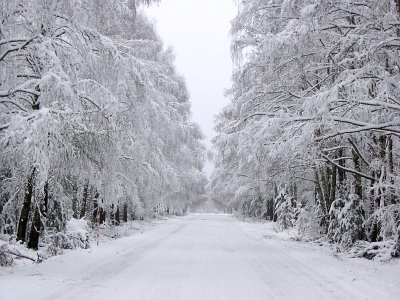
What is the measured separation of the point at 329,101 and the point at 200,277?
458 centimetres

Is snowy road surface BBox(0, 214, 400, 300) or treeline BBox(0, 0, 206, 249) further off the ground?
treeline BBox(0, 0, 206, 249)

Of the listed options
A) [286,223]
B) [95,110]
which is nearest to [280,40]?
[95,110]

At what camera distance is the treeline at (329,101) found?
9.80 m

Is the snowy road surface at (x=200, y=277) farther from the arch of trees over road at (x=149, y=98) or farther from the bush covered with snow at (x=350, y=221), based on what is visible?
the arch of trees over road at (x=149, y=98)

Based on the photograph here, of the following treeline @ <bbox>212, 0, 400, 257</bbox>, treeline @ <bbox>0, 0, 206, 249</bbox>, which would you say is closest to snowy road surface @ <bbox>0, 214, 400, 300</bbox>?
treeline @ <bbox>0, 0, 206, 249</bbox>

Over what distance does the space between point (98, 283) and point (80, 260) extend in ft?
10.4

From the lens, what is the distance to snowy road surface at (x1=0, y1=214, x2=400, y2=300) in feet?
23.7

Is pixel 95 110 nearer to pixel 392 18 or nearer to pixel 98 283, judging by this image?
pixel 98 283

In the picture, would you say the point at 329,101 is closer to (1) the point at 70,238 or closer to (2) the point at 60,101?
(2) the point at 60,101

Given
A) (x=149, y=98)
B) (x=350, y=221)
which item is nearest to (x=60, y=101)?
(x=149, y=98)

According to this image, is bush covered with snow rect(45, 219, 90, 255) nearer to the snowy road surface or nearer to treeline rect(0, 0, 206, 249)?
treeline rect(0, 0, 206, 249)

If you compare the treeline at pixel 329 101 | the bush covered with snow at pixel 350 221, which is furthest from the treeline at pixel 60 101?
the bush covered with snow at pixel 350 221

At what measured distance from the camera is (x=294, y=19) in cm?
1209

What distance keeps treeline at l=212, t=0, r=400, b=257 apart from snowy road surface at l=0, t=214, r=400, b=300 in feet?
6.54
